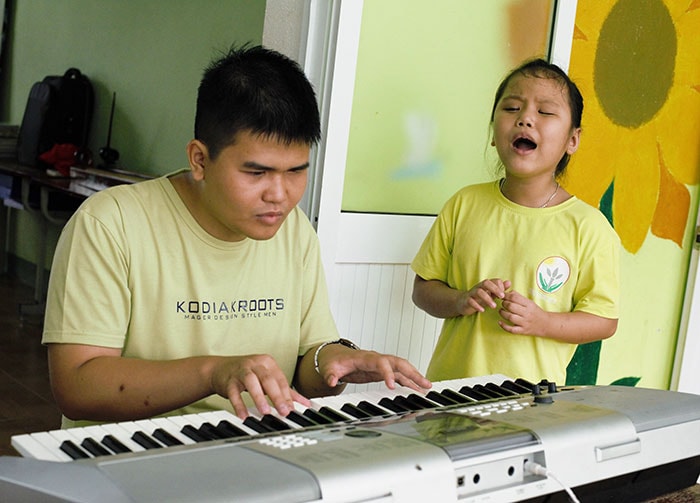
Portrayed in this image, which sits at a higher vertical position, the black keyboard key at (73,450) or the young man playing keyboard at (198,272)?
the young man playing keyboard at (198,272)

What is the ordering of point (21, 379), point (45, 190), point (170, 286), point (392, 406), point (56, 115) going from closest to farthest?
point (392, 406) → point (170, 286) → point (21, 379) → point (45, 190) → point (56, 115)

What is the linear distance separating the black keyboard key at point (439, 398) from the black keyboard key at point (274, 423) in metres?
0.31

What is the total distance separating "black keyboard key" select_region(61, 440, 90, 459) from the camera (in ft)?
3.73

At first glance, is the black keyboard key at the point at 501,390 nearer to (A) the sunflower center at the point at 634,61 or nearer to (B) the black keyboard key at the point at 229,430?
(B) the black keyboard key at the point at 229,430

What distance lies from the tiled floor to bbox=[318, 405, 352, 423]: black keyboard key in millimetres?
2206

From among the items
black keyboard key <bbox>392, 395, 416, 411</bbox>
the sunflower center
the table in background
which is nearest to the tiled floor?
the table in background

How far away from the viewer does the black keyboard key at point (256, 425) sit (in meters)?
1.33

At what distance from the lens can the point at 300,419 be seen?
1.39 m

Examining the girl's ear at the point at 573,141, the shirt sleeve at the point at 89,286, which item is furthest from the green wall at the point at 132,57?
the shirt sleeve at the point at 89,286

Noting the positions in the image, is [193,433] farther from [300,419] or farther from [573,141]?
[573,141]

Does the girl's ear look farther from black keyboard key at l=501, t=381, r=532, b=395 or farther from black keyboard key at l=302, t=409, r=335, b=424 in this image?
black keyboard key at l=302, t=409, r=335, b=424

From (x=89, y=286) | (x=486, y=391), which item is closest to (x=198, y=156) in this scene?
(x=89, y=286)

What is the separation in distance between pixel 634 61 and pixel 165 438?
2634 millimetres

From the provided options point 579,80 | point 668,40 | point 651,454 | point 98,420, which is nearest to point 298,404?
point 98,420
